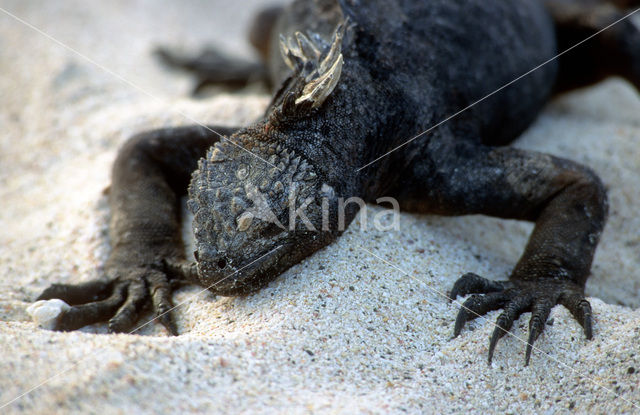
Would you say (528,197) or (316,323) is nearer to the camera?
(316,323)

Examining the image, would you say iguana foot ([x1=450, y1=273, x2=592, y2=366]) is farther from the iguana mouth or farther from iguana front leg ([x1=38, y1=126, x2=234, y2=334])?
iguana front leg ([x1=38, y1=126, x2=234, y2=334])

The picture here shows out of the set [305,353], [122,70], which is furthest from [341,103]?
[122,70]

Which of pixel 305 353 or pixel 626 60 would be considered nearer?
pixel 305 353

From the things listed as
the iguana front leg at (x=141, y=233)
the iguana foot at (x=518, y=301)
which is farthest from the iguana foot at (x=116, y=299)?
the iguana foot at (x=518, y=301)

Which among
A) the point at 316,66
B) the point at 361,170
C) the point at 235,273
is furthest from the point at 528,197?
the point at 235,273

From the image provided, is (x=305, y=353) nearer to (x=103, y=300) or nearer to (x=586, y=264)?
(x=103, y=300)

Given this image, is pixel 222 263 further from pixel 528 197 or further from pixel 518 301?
pixel 528 197

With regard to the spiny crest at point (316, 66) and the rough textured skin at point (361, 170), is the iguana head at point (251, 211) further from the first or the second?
the spiny crest at point (316, 66)
